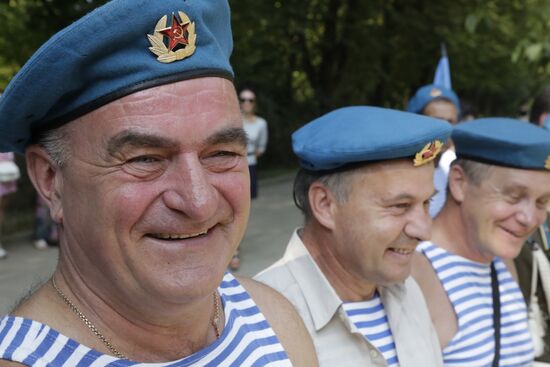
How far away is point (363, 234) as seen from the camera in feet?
6.78

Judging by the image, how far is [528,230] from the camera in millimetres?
2559

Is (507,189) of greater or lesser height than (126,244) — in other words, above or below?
below

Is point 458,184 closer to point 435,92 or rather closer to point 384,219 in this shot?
point 384,219

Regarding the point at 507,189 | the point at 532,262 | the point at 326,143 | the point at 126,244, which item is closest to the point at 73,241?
the point at 126,244

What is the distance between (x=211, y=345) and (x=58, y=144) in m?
0.54

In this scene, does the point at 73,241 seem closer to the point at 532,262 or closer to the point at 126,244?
the point at 126,244

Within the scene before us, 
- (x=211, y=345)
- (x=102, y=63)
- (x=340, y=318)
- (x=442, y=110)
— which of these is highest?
(x=102, y=63)

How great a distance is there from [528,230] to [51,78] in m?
2.07

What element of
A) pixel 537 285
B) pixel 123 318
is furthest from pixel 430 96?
pixel 123 318

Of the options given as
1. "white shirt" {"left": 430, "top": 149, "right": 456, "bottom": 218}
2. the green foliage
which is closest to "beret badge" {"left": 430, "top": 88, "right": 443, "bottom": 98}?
"white shirt" {"left": 430, "top": 149, "right": 456, "bottom": 218}

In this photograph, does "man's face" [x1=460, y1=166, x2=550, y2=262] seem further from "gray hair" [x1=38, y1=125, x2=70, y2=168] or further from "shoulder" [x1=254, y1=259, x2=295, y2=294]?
"gray hair" [x1=38, y1=125, x2=70, y2=168]

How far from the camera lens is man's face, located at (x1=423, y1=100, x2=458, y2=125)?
506 cm

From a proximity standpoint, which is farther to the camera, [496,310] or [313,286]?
[496,310]

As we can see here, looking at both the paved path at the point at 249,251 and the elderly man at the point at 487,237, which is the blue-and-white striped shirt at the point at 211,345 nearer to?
the elderly man at the point at 487,237
